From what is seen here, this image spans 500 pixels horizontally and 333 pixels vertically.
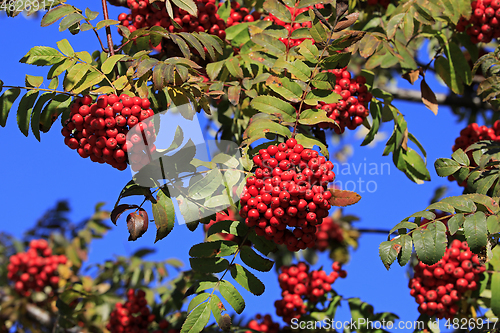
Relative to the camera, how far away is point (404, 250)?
2188mm

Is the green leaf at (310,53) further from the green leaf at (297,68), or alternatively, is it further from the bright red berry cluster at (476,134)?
the bright red berry cluster at (476,134)

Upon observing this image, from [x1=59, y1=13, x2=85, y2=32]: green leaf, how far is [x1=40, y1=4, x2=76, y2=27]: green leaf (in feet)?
0.20

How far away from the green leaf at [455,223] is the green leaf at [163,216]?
1.51 metres

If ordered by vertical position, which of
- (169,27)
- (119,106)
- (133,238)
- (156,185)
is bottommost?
(133,238)

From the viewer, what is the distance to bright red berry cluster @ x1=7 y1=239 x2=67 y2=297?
217 inches

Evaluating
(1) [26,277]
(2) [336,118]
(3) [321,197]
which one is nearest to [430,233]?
(3) [321,197]

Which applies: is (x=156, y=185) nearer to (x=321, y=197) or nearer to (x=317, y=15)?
(x=321, y=197)

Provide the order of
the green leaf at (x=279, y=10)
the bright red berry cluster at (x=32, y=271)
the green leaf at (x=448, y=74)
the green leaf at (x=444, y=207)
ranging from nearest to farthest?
1. the green leaf at (x=444, y=207)
2. the green leaf at (x=279, y=10)
3. the green leaf at (x=448, y=74)
4. the bright red berry cluster at (x=32, y=271)

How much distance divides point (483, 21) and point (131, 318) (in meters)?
4.03

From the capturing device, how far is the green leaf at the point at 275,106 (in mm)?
2500

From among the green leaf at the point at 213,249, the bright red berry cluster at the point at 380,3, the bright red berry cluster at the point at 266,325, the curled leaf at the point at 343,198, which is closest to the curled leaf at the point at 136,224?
the green leaf at the point at 213,249

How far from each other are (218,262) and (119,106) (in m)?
1.09

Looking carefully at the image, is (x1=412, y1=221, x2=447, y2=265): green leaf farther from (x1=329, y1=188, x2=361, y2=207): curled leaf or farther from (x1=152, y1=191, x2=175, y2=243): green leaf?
(x1=152, y1=191, x2=175, y2=243): green leaf

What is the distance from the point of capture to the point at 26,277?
5477 millimetres
